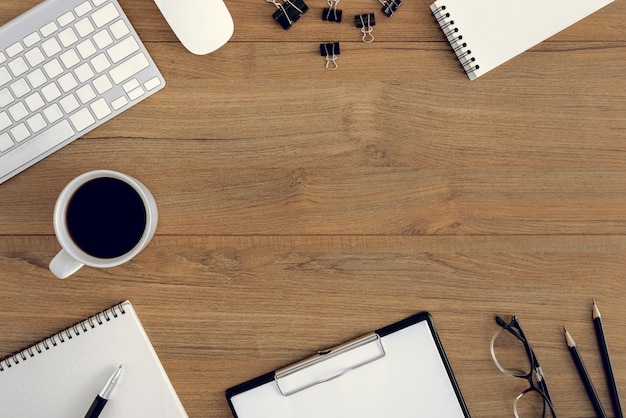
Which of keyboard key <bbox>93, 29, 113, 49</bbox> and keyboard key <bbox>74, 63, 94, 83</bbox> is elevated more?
keyboard key <bbox>93, 29, 113, 49</bbox>

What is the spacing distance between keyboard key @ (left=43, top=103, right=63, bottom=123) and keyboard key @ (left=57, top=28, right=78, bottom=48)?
8 cm

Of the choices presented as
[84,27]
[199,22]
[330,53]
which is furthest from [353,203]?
[84,27]

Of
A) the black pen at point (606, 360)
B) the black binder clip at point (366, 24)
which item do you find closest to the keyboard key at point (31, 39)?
the black binder clip at point (366, 24)

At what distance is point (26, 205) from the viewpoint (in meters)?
0.66

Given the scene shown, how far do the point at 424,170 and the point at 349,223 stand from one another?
12 cm

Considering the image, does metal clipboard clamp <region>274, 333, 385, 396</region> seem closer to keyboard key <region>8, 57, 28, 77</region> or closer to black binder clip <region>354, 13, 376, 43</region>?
black binder clip <region>354, 13, 376, 43</region>

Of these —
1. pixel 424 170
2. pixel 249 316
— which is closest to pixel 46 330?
pixel 249 316

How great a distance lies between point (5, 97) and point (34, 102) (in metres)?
0.03

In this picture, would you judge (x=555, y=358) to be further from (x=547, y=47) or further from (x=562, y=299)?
(x=547, y=47)

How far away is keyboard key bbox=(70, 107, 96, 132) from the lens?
0.64 meters

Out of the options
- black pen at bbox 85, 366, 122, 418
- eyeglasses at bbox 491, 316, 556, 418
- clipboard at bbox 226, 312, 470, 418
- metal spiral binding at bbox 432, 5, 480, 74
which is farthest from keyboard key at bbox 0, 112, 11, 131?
eyeglasses at bbox 491, 316, 556, 418

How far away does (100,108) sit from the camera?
646 mm

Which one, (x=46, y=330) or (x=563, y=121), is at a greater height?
(x=563, y=121)

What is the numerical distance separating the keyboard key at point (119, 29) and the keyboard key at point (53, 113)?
0.38 ft
